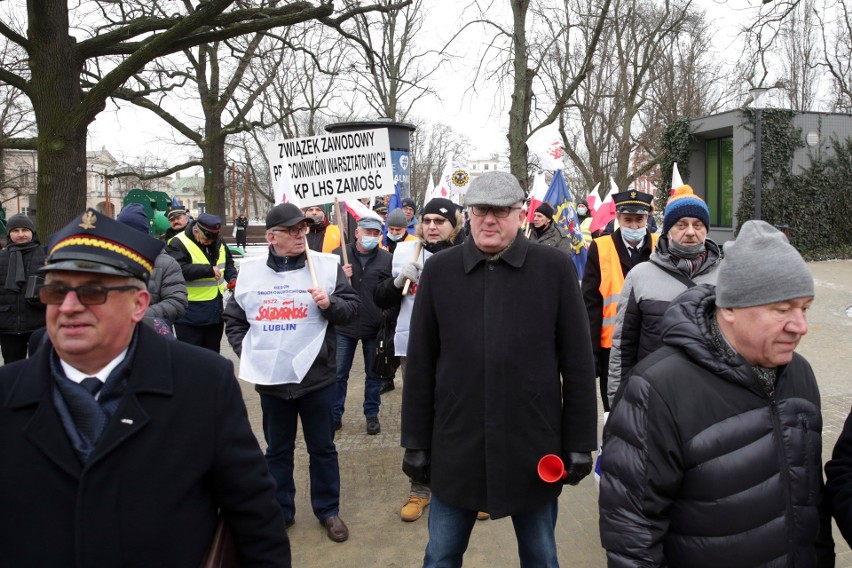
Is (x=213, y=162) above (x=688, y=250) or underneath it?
above

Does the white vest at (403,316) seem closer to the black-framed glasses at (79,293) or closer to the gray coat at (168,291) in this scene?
the gray coat at (168,291)

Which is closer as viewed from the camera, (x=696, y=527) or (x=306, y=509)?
(x=696, y=527)

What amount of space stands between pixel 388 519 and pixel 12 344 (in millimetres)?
4461

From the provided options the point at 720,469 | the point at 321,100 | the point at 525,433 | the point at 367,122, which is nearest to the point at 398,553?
the point at 525,433

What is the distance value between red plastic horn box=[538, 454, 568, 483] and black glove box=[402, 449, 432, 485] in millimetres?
503

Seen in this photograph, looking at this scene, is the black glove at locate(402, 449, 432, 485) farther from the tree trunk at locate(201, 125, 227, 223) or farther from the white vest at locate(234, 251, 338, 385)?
the tree trunk at locate(201, 125, 227, 223)

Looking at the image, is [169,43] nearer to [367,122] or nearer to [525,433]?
[367,122]

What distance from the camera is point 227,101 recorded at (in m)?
20.1

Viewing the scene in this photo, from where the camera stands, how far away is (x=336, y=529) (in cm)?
425

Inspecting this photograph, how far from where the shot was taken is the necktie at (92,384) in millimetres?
1732

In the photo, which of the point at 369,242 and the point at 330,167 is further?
the point at 369,242

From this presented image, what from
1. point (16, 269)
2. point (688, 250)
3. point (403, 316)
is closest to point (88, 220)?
point (688, 250)

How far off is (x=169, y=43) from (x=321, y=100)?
1939 cm

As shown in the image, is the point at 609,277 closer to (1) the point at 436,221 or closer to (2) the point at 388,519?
(1) the point at 436,221
